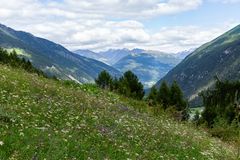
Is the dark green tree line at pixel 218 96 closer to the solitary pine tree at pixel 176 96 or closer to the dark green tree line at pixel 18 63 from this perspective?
the solitary pine tree at pixel 176 96

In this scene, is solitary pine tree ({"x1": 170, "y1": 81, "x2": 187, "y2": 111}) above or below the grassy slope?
below

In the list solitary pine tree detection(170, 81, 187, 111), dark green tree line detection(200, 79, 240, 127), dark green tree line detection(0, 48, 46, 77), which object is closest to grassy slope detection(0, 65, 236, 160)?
dark green tree line detection(0, 48, 46, 77)

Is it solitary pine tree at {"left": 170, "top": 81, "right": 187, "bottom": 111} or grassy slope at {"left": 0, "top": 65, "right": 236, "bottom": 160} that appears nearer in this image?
grassy slope at {"left": 0, "top": 65, "right": 236, "bottom": 160}

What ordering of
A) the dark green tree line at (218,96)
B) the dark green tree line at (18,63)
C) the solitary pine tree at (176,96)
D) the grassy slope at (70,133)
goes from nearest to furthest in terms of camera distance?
the grassy slope at (70,133), the dark green tree line at (18,63), the dark green tree line at (218,96), the solitary pine tree at (176,96)

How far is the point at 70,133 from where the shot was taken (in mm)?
11719

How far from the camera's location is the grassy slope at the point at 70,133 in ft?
31.6

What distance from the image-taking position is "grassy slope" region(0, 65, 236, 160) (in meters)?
9.64

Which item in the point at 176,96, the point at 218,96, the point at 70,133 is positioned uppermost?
the point at 70,133

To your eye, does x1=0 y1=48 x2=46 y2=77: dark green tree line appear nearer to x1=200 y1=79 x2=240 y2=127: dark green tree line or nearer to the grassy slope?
the grassy slope

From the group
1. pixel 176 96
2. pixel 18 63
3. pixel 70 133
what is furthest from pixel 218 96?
pixel 70 133

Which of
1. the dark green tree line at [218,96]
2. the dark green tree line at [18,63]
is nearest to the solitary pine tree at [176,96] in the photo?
the dark green tree line at [218,96]

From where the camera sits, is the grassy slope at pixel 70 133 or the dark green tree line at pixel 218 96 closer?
the grassy slope at pixel 70 133

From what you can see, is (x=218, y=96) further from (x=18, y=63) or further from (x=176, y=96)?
(x=18, y=63)

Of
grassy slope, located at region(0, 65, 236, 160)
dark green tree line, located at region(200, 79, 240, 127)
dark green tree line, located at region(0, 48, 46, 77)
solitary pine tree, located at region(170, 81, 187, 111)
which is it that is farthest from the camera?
solitary pine tree, located at region(170, 81, 187, 111)
